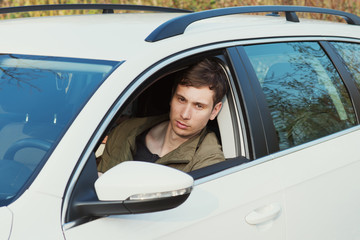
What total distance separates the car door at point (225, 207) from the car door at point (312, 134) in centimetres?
11

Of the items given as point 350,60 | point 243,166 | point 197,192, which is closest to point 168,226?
point 197,192

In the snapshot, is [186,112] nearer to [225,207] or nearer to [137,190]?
[225,207]

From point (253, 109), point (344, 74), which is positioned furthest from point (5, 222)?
point (344, 74)

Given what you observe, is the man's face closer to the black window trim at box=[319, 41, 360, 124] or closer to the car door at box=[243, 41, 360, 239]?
the car door at box=[243, 41, 360, 239]

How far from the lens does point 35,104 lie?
2.31 metres

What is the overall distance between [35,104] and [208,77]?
82 centimetres

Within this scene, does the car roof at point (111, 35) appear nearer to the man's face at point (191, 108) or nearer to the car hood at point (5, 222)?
the man's face at point (191, 108)

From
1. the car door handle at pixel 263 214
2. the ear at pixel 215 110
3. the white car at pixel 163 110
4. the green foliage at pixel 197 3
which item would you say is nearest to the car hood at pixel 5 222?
the white car at pixel 163 110

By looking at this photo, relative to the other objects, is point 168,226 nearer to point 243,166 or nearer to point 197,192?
point 197,192

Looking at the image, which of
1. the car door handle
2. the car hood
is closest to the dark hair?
the car door handle

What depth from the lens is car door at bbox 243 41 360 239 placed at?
270 centimetres

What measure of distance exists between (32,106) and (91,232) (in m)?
0.62

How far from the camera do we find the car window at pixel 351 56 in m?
3.46

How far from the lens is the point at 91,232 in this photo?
6.36ft
